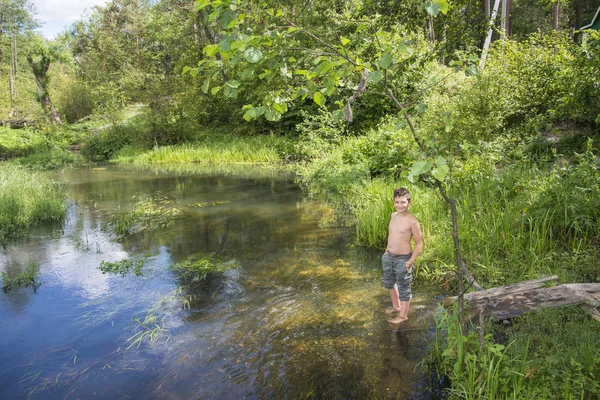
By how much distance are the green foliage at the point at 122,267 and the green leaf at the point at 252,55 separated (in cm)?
467

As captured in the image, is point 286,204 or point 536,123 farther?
point 286,204

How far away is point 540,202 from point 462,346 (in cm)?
342

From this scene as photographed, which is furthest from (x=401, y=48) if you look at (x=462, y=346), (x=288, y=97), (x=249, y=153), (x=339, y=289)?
(x=249, y=153)

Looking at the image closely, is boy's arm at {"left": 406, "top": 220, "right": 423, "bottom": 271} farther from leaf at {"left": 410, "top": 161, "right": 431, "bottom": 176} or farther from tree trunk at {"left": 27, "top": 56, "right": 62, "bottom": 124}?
tree trunk at {"left": 27, "top": 56, "right": 62, "bottom": 124}

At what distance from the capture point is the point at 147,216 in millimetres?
9648

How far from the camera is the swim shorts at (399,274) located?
436 centimetres

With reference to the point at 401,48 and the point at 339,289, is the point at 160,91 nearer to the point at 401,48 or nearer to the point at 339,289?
the point at 339,289

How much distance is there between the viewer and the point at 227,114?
28.2m

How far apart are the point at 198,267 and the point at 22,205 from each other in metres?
5.24

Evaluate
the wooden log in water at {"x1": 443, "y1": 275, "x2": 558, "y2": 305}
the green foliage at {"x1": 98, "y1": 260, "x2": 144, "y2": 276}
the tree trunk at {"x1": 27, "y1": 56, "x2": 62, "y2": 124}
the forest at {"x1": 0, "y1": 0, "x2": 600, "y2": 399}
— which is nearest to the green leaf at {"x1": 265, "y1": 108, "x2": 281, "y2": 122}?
the forest at {"x1": 0, "y1": 0, "x2": 600, "y2": 399}

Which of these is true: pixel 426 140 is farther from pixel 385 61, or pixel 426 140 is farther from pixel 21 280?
pixel 21 280

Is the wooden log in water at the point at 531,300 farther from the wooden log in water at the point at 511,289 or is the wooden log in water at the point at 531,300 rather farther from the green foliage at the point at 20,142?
the green foliage at the point at 20,142

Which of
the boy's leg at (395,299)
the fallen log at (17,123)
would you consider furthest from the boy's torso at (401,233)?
the fallen log at (17,123)

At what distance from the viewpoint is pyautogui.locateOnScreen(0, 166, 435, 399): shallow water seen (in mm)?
3574
